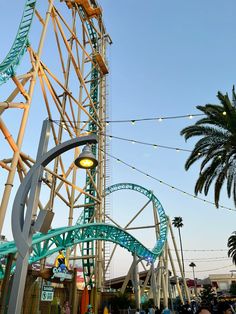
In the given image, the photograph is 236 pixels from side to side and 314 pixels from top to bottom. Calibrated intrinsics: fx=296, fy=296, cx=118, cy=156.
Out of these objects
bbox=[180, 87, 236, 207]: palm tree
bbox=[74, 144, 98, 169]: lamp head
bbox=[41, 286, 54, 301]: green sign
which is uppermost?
bbox=[180, 87, 236, 207]: palm tree

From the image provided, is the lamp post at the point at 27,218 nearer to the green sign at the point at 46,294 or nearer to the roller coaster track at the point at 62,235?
the roller coaster track at the point at 62,235

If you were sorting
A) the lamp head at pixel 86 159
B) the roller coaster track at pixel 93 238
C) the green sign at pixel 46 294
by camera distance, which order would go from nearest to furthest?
the lamp head at pixel 86 159, the green sign at pixel 46 294, the roller coaster track at pixel 93 238

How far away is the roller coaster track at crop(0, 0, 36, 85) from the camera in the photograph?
10177mm

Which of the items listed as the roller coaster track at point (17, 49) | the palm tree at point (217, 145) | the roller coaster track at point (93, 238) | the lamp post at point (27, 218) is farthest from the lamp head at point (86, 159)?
the palm tree at point (217, 145)

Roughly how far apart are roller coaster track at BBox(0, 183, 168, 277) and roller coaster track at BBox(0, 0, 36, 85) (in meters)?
5.95

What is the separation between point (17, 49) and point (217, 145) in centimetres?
989

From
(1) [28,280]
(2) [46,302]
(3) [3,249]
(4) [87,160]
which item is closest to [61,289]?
(2) [46,302]

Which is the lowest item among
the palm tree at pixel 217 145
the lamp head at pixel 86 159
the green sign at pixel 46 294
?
the green sign at pixel 46 294

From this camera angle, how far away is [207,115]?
14922 millimetres

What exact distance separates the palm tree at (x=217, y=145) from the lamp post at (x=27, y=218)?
33.9 feet

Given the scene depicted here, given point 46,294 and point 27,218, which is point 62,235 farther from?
point 27,218

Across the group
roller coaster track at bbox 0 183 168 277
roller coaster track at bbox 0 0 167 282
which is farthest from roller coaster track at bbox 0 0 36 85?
roller coaster track at bbox 0 183 168 277

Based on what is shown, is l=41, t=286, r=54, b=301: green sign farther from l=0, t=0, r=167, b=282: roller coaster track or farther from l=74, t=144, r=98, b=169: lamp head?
l=74, t=144, r=98, b=169: lamp head

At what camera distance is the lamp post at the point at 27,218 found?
3.87 metres
